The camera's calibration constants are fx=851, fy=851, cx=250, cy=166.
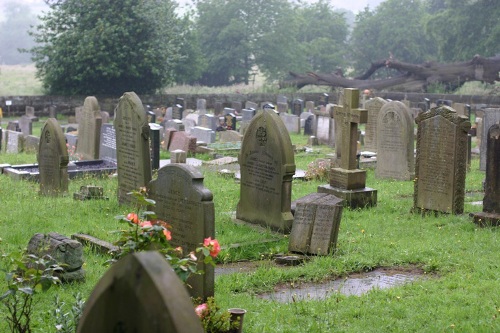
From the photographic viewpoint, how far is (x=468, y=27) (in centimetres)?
4828

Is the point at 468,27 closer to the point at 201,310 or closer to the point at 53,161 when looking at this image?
the point at 53,161

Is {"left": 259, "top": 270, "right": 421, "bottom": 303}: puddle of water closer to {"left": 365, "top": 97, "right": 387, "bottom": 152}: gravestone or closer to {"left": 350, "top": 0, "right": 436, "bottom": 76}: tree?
{"left": 365, "top": 97, "right": 387, "bottom": 152}: gravestone

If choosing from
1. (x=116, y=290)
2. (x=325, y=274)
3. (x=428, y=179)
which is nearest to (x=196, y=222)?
(x=325, y=274)

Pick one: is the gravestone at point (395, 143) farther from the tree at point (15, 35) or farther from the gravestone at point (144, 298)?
the tree at point (15, 35)

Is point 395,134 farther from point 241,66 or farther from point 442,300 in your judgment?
point 241,66

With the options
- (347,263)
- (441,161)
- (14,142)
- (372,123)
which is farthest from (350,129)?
(14,142)

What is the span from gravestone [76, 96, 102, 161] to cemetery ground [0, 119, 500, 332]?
4.23 metres

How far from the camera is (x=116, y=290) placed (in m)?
2.91

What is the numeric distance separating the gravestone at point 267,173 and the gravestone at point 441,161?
241 cm

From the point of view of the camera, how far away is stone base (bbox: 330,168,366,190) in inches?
485

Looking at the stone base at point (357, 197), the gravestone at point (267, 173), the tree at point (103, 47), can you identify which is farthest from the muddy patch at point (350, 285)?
the tree at point (103, 47)

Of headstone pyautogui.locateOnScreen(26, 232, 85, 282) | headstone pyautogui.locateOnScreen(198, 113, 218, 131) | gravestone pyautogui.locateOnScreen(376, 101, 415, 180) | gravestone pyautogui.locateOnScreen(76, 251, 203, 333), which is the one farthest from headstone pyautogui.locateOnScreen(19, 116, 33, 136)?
gravestone pyautogui.locateOnScreen(76, 251, 203, 333)

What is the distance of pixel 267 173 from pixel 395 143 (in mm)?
6103

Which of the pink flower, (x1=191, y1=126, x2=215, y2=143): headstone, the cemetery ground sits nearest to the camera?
the pink flower
